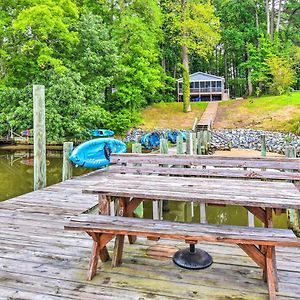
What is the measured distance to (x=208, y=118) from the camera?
22.3 m

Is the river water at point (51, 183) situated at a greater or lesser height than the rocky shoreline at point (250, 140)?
lesser

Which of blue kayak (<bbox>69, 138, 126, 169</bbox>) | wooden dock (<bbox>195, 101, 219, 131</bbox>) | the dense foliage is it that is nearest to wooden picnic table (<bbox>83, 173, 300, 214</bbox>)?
blue kayak (<bbox>69, 138, 126, 169</bbox>)

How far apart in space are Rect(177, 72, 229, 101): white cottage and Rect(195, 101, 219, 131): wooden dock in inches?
182

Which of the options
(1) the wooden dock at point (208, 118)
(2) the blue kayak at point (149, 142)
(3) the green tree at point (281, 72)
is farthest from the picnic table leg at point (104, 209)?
(3) the green tree at point (281, 72)

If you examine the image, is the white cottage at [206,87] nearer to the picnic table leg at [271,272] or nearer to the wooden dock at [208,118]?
the wooden dock at [208,118]

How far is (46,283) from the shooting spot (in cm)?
248

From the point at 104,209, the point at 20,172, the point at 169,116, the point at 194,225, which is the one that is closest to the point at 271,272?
the point at 194,225

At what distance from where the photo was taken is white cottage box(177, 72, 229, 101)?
31125 mm

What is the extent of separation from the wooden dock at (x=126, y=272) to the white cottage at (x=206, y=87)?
29183 mm

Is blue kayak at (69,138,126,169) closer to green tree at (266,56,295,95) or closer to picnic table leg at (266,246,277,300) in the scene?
picnic table leg at (266,246,277,300)

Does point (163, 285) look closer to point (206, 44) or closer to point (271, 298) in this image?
point (271, 298)

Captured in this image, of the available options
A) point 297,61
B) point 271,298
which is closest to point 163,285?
point 271,298

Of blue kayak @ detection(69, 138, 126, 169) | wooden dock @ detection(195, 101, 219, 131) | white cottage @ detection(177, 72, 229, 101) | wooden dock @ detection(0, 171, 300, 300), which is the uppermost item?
white cottage @ detection(177, 72, 229, 101)

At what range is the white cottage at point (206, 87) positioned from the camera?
3112 cm
